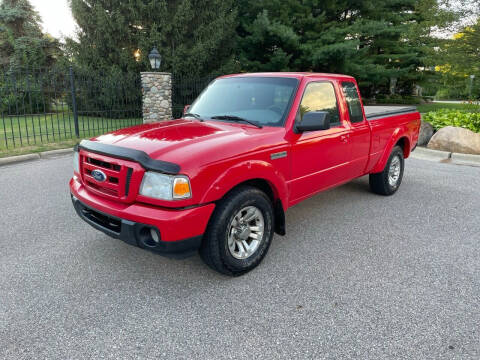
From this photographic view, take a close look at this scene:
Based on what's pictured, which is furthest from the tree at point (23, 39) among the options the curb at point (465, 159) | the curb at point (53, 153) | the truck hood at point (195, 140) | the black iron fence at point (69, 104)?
the curb at point (465, 159)

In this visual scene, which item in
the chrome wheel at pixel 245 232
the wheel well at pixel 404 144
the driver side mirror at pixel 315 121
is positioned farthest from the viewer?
the wheel well at pixel 404 144

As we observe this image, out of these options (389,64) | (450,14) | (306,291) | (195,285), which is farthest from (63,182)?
(389,64)

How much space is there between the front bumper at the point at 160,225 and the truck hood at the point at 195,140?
14.7 inches

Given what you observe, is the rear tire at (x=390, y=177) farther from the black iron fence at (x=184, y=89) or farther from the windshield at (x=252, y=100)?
the black iron fence at (x=184, y=89)

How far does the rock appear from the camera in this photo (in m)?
9.87

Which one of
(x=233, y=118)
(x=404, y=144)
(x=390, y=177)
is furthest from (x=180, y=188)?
(x=404, y=144)

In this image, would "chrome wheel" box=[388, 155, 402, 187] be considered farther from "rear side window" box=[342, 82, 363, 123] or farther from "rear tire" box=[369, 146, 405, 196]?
"rear side window" box=[342, 82, 363, 123]

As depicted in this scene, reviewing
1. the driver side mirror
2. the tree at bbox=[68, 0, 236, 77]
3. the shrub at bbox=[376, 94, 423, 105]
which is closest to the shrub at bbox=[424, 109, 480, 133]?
the driver side mirror

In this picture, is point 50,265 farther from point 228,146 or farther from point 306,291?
point 306,291

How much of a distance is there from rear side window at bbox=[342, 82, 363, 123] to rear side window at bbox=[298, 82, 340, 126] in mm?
315

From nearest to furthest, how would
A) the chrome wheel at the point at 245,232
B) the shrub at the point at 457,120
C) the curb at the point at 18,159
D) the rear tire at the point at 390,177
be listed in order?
the chrome wheel at the point at 245,232 → the rear tire at the point at 390,177 → the curb at the point at 18,159 → the shrub at the point at 457,120

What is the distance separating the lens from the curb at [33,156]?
25.9 feet

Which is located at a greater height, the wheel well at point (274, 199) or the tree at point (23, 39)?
the tree at point (23, 39)

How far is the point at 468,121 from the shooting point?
10.2m
